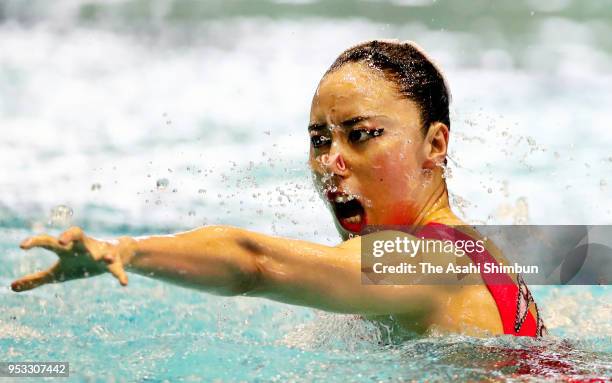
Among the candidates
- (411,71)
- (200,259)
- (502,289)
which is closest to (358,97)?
(411,71)

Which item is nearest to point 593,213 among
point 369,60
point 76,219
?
point 76,219

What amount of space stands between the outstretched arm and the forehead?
0.57 m

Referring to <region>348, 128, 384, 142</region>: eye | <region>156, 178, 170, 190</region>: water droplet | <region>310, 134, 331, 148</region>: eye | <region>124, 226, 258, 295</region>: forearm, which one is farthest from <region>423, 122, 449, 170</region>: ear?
<region>156, 178, 170, 190</region>: water droplet

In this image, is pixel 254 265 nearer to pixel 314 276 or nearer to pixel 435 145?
pixel 314 276

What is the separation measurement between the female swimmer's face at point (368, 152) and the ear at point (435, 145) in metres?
0.03

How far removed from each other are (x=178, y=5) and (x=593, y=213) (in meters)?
4.61

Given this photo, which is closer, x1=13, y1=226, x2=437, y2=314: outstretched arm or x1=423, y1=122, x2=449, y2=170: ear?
x1=13, y1=226, x2=437, y2=314: outstretched arm

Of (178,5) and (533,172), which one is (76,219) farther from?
(533,172)

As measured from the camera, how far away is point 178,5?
8727mm

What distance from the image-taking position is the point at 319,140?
2707mm

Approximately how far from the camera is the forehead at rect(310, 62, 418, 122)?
8.54ft

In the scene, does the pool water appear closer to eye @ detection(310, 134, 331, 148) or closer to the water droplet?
eye @ detection(310, 134, 331, 148)

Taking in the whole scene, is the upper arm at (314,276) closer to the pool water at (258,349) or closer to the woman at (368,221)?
the woman at (368,221)

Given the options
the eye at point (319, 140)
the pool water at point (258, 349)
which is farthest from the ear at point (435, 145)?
the pool water at point (258, 349)
